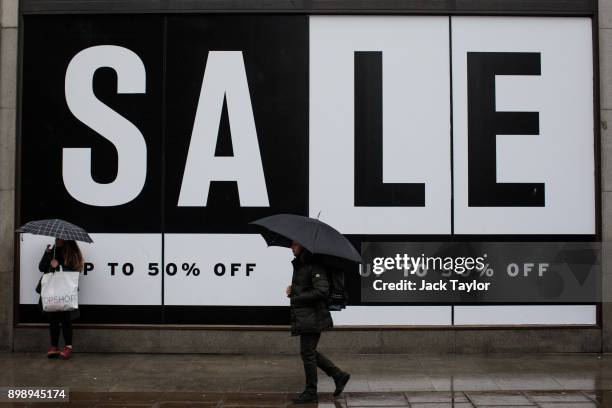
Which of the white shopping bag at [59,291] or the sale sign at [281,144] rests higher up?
the sale sign at [281,144]

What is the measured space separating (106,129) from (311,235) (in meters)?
4.31

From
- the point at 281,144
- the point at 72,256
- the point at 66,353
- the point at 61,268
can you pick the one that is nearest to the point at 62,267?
the point at 61,268

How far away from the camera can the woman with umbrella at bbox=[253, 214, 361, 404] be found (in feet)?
23.1

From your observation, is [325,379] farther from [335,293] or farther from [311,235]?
[311,235]

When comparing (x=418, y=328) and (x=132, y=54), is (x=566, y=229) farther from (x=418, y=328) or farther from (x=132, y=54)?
(x=132, y=54)

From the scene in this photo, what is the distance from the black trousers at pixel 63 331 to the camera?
9.35 metres

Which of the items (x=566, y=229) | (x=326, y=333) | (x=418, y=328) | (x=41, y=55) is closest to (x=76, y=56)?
(x=41, y=55)

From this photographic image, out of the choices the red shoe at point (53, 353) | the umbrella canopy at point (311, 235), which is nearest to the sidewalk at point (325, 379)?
the red shoe at point (53, 353)

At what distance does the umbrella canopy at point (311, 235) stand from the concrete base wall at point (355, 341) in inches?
114

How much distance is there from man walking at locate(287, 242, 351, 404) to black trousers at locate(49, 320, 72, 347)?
3678mm

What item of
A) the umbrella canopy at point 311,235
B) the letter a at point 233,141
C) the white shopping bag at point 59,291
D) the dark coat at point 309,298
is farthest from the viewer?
A: the letter a at point 233,141

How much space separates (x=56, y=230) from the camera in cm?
870

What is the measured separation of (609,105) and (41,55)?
319 inches

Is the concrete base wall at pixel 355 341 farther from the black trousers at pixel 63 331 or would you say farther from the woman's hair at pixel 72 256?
the woman's hair at pixel 72 256
